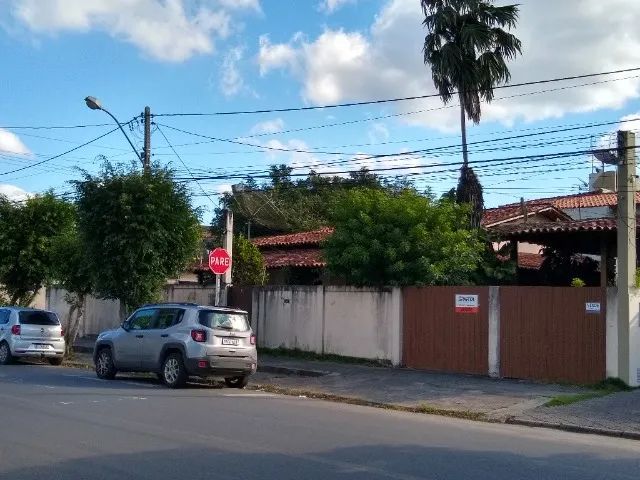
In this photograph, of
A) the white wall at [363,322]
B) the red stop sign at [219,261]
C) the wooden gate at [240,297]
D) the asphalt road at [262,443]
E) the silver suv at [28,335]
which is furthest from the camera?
the wooden gate at [240,297]

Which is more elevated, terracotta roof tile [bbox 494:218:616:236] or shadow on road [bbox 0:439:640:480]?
terracotta roof tile [bbox 494:218:616:236]

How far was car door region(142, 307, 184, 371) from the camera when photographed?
51.9ft

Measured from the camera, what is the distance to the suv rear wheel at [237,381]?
646 inches

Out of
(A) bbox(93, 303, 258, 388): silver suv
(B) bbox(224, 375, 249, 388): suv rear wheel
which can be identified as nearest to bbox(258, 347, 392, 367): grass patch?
(B) bbox(224, 375, 249, 388): suv rear wheel

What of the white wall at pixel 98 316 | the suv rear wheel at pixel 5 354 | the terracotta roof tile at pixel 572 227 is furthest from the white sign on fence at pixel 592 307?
the white wall at pixel 98 316

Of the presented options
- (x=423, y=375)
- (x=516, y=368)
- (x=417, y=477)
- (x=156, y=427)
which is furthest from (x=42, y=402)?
(x=516, y=368)

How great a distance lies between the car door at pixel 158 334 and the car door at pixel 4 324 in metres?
5.74

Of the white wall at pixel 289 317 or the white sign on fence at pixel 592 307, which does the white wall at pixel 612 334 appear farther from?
the white wall at pixel 289 317

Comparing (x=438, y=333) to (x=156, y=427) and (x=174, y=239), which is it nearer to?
(x=174, y=239)

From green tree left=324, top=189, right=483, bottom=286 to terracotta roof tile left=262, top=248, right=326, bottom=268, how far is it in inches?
184

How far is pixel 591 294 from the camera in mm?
15930

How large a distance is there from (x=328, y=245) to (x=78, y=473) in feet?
42.3

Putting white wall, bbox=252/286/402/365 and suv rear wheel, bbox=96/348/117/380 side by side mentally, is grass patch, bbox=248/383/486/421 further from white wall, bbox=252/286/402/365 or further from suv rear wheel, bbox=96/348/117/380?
white wall, bbox=252/286/402/365

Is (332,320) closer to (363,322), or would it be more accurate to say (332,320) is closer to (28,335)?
(363,322)
